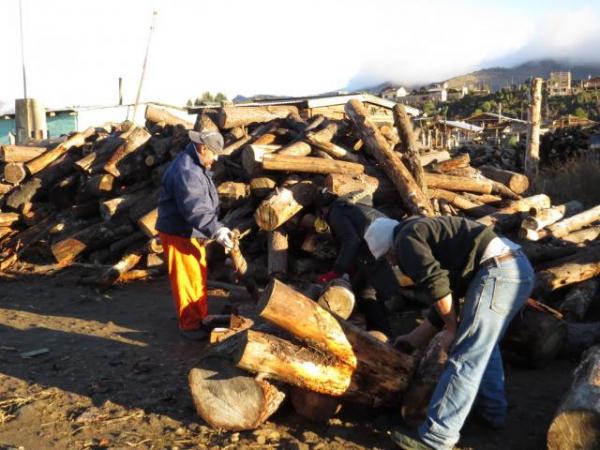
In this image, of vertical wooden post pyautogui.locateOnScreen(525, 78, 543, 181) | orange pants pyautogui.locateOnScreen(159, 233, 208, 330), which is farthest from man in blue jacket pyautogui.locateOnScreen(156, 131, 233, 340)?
vertical wooden post pyautogui.locateOnScreen(525, 78, 543, 181)

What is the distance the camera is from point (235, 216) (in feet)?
28.9

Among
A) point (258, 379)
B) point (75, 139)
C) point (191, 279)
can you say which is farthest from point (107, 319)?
point (75, 139)

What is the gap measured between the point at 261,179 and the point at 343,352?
459cm

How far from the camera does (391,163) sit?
8.72 metres

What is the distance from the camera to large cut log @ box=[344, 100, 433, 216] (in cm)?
814

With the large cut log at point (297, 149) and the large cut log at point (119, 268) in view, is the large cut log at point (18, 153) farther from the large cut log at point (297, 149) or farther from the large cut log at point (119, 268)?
the large cut log at point (297, 149)

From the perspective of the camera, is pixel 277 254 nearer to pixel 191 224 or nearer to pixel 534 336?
pixel 191 224

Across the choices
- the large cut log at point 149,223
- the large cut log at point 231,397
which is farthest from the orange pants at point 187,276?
the large cut log at point 149,223

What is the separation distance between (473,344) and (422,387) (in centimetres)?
59

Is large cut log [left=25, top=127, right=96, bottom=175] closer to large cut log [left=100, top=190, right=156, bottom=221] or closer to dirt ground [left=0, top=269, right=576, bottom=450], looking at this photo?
large cut log [left=100, top=190, right=156, bottom=221]

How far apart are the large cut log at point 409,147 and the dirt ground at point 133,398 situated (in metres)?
3.60

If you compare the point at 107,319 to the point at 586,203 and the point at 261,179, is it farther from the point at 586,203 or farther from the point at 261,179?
the point at 586,203

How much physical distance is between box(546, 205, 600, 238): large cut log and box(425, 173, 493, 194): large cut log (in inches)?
49.5

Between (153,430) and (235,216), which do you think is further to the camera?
(235,216)
